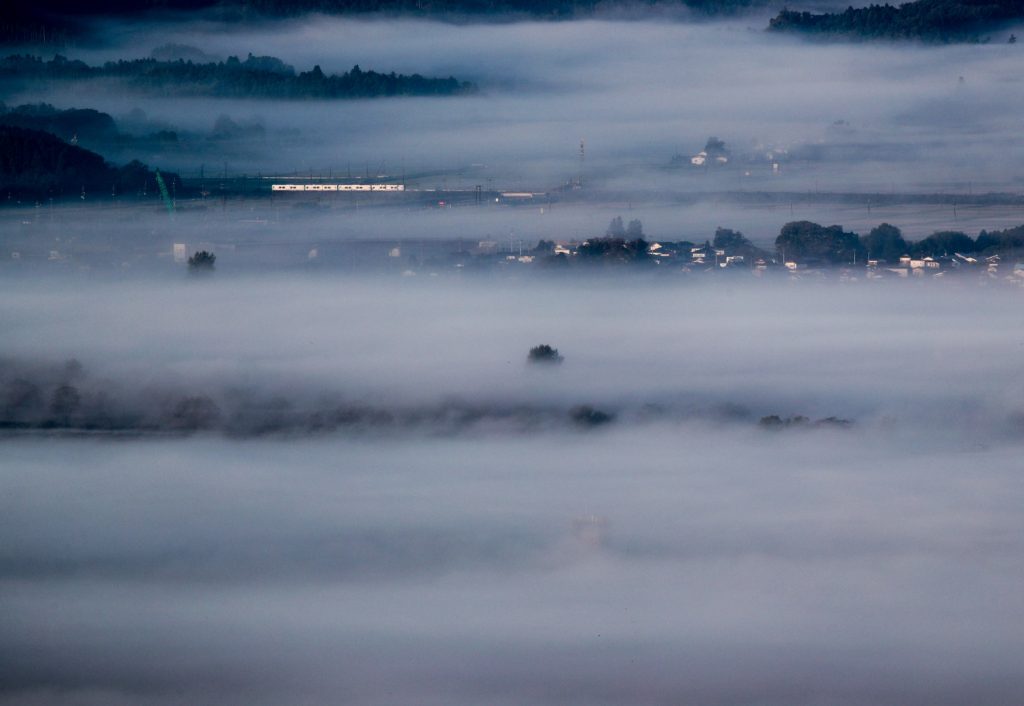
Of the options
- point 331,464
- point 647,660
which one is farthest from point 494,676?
point 331,464

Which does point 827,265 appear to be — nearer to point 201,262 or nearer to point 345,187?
point 345,187

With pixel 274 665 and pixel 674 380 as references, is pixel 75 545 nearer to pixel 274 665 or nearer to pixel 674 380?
pixel 274 665

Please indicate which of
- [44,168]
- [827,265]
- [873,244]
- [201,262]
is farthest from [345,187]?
[873,244]

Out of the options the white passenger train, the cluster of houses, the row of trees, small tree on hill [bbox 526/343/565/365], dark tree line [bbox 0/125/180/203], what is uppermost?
dark tree line [bbox 0/125/180/203]

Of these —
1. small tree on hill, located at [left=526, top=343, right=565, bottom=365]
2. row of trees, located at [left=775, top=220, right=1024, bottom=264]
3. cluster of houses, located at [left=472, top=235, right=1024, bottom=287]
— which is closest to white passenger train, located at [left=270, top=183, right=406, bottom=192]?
cluster of houses, located at [left=472, top=235, right=1024, bottom=287]

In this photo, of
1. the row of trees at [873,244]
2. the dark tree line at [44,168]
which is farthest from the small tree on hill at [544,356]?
the dark tree line at [44,168]

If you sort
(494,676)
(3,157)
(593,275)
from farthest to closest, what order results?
(593,275) → (3,157) → (494,676)

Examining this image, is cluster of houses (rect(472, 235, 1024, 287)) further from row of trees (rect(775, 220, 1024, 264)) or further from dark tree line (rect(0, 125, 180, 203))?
dark tree line (rect(0, 125, 180, 203))

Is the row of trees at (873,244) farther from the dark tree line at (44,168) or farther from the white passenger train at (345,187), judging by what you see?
the dark tree line at (44,168)

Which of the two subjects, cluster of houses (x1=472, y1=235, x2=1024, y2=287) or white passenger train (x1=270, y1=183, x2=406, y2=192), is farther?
cluster of houses (x1=472, y1=235, x2=1024, y2=287)
